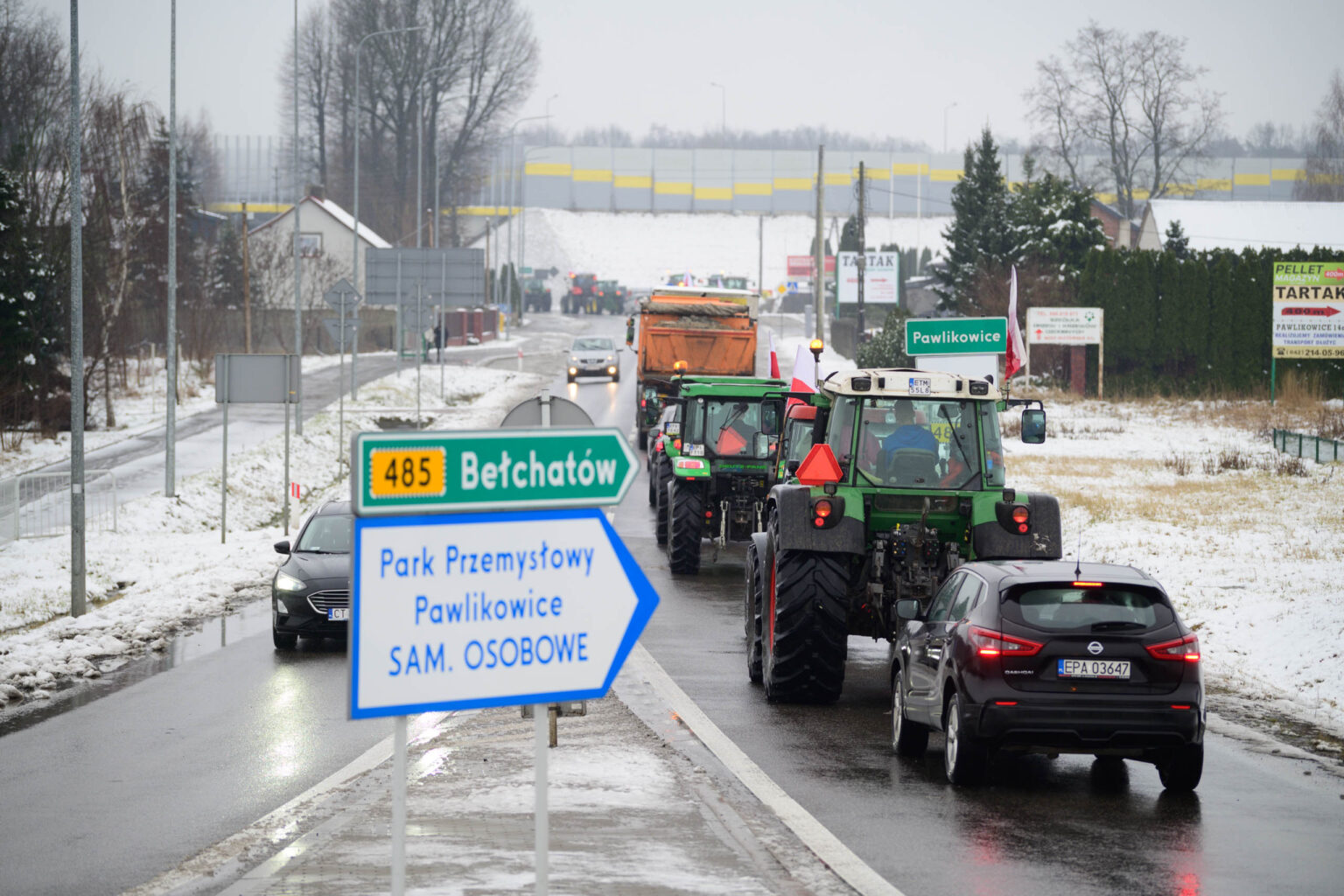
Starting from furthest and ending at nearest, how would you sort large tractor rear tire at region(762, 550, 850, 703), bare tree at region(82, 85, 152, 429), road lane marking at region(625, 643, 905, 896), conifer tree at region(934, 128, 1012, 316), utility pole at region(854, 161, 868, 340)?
conifer tree at region(934, 128, 1012, 316)
utility pole at region(854, 161, 868, 340)
bare tree at region(82, 85, 152, 429)
large tractor rear tire at region(762, 550, 850, 703)
road lane marking at region(625, 643, 905, 896)

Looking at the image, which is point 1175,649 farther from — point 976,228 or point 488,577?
point 976,228

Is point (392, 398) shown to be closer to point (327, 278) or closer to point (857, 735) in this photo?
point (327, 278)

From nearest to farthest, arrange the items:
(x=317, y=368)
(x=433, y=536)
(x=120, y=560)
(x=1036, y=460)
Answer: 1. (x=433, y=536)
2. (x=120, y=560)
3. (x=1036, y=460)
4. (x=317, y=368)

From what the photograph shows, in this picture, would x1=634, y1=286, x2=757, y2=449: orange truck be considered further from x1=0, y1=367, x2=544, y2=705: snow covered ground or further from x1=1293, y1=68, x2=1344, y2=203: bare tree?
x1=1293, y1=68, x2=1344, y2=203: bare tree

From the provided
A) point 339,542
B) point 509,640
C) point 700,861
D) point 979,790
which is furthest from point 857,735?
point 339,542

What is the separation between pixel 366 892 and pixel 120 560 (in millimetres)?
18326

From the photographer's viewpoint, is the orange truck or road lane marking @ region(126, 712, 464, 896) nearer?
road lane marking @ region(126, 712, 464, 896)

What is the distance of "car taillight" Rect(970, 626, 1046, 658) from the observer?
9.62m

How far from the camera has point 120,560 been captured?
24.2 m

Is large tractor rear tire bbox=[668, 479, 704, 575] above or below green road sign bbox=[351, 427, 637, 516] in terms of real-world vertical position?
below

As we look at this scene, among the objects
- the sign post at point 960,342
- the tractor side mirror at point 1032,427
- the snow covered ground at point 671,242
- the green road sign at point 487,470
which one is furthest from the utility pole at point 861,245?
the snow covered ground at point 671,242

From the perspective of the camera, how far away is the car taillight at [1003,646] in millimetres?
9617

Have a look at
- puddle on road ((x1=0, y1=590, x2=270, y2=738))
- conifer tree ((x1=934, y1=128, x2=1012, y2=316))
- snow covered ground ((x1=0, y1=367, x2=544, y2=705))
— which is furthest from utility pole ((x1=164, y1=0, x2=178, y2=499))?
conifer tree ((x1=934, y1=128, x2=1012, y2=316))

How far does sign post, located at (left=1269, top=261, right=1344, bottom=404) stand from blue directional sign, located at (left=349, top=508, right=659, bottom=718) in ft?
123
